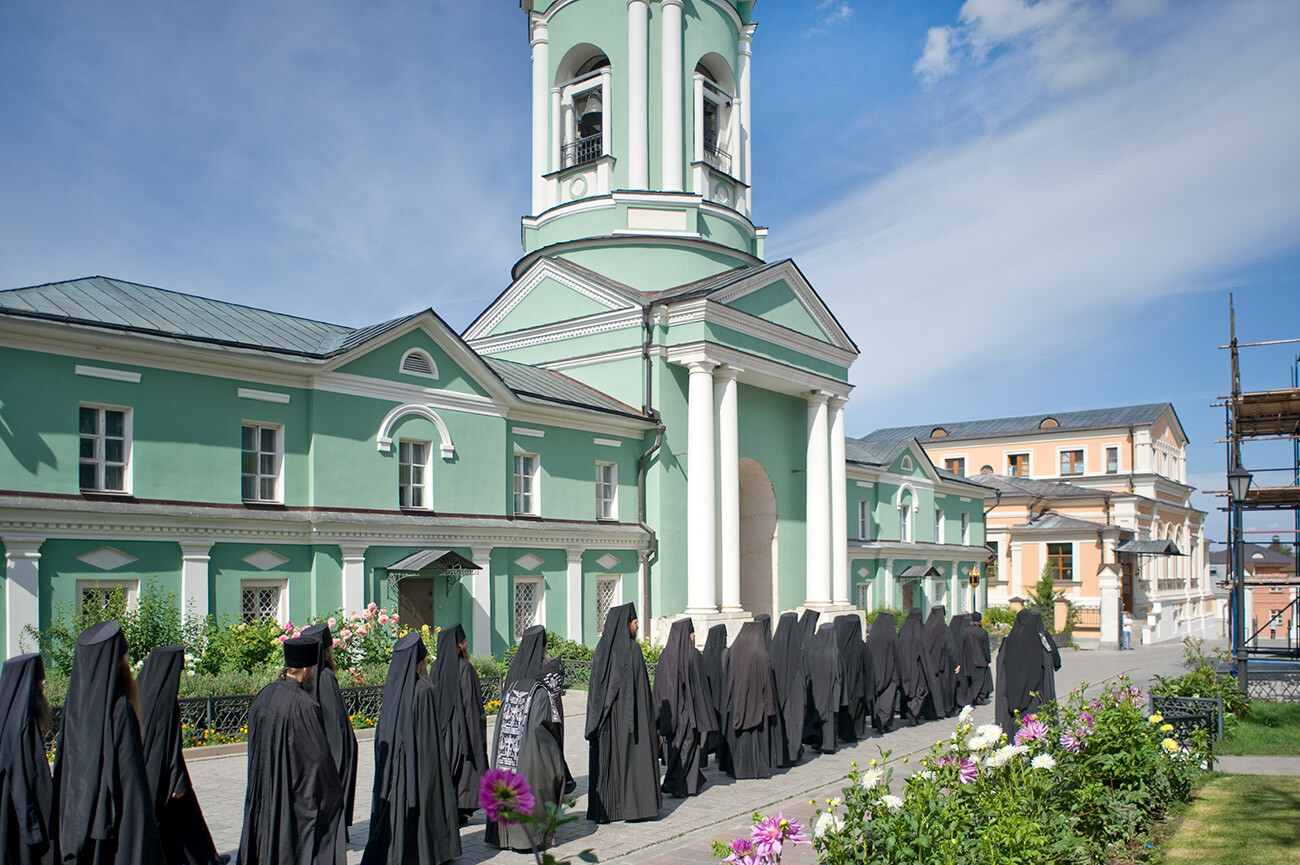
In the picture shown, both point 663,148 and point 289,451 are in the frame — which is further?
point 663,148

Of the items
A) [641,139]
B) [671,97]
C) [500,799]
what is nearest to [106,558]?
[500,799]

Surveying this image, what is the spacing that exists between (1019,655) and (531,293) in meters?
15.9

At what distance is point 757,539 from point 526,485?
26.4ft

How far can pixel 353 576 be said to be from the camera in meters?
16.2

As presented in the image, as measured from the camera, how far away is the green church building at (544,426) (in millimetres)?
13766

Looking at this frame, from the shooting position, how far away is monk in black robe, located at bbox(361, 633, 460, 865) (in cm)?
725

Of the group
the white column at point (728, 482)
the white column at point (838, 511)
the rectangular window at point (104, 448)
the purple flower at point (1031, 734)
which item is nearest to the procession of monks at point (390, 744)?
the purple flower at point (1031, 734)

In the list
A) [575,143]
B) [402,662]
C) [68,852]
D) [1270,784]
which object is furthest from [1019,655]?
[575,143]

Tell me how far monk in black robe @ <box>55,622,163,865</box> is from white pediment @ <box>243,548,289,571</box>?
948cm

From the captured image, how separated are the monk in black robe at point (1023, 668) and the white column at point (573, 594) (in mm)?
9240

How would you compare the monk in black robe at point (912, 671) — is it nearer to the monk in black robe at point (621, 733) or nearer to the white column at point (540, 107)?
the monk in black robe at point (621, 733)

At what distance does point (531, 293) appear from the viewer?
25547 mm

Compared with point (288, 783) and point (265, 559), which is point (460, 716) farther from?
point (265, 559)

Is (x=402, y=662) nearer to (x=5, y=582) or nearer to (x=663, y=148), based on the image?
(x=5, y=582)
